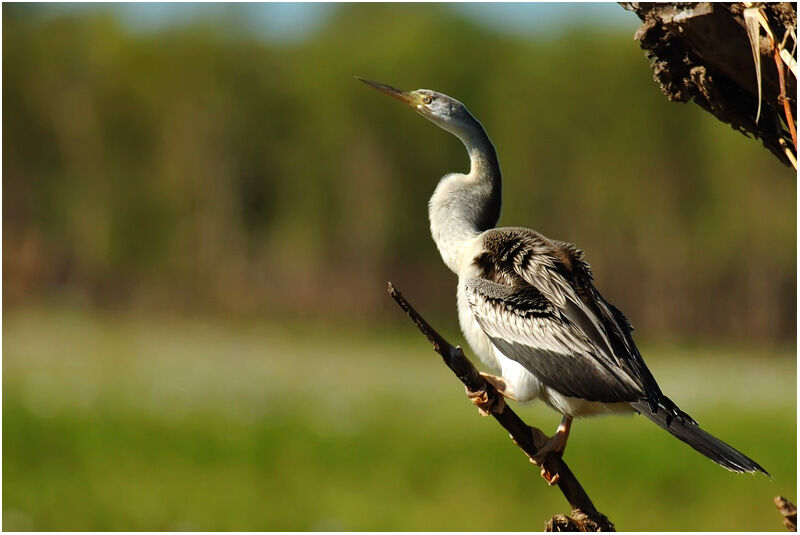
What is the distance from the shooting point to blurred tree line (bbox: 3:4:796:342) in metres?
15.3

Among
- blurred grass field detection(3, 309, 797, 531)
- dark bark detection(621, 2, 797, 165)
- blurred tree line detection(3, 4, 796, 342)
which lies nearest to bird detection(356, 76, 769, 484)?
dark bark detection(621, 2, 797, 165)

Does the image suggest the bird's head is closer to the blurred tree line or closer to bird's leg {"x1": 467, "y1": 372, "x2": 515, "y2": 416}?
bird's leg {"x1": 467, "y1": 372, "x2": 515, "y2": 416}

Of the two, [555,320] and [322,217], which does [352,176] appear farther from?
[555,320]

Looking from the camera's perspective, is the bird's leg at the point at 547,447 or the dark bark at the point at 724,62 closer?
the dark bark at the point at 724,62

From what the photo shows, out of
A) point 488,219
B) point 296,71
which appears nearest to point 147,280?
point 296,71

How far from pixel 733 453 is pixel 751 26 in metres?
1.30

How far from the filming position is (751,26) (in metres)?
3.09

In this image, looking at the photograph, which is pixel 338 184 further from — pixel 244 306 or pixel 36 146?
pixel 36 146

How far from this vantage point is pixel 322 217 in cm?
1614

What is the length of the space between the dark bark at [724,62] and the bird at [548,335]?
76 cm

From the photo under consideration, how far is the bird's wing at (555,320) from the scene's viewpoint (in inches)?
139

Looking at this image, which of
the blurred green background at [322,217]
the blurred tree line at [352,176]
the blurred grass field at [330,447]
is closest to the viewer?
the blurred grass field at [330,447]

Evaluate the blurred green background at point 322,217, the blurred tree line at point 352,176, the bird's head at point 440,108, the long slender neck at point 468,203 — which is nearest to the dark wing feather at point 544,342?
the long slender neck at point 468,203

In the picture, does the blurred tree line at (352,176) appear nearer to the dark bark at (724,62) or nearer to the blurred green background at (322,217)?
the blurred green background at (322,217)
